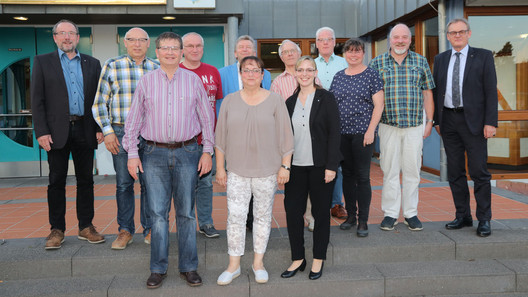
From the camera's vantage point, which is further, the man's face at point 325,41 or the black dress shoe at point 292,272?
the man's face at point 325,41

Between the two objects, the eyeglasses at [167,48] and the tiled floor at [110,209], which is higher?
the eyeglasses at [167,48]

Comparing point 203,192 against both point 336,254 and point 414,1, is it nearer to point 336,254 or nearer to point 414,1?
point 336,254

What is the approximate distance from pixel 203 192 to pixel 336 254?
1.31m

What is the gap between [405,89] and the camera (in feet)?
12.9

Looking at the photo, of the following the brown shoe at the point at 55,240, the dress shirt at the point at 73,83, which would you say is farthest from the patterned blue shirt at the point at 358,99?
the brown shoe at the point at 55,240

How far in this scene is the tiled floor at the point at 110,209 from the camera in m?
4.45

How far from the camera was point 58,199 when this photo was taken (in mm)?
3746

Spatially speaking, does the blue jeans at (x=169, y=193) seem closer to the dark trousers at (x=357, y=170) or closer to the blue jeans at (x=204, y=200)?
the blue jeans at (x=204, y=200)

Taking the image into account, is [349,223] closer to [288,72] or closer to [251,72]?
[288,72]

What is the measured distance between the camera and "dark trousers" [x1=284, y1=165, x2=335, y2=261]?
3.27 metres

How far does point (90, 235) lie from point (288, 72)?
91.0 inches

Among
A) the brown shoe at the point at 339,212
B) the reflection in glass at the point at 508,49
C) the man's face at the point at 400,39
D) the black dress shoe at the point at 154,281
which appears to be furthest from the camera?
the reflection in glass at the point at 508,49

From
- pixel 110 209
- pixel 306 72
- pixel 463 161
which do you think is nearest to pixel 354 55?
pixel 306 72

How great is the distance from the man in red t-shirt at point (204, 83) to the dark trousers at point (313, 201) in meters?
0.87
